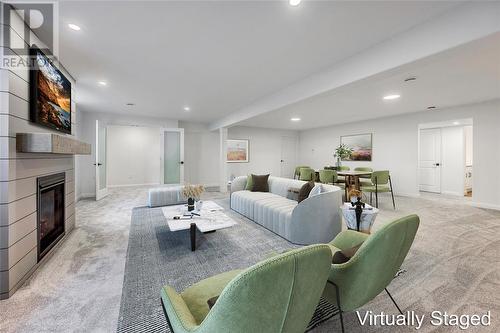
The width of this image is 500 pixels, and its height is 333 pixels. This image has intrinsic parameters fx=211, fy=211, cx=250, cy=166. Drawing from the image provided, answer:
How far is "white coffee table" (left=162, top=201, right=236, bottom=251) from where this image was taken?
2.69 meters

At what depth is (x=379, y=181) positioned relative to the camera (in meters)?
4.99

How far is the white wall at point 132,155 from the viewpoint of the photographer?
794 centimetres

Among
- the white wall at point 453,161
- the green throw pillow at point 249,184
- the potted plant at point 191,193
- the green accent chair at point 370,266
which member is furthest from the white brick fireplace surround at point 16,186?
the white wall at point 453,161

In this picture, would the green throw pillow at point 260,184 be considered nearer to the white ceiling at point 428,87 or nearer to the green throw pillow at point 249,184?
the green throw pillow at point 249,184

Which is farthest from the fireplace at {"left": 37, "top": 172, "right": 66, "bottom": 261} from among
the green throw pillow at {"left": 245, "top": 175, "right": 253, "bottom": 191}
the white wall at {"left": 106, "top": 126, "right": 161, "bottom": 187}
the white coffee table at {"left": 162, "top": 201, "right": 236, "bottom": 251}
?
the white wall at {"left": 106, "top": 126, "right": 161, "bottom": 187}

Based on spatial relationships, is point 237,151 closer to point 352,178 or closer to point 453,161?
point 352,178

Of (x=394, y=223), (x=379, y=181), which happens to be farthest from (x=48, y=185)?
(x=379, y=181)

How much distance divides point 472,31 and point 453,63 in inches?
57.5

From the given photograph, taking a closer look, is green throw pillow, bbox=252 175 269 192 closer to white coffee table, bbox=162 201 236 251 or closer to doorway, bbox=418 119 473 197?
white coffee table, bbox=162 201 236 251

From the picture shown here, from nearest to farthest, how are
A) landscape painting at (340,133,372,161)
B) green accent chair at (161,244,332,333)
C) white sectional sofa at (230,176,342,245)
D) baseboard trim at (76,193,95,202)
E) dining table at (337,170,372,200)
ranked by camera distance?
1. green accent chair at (161,244,332,333)
2. white sectional sofa at (230,176,342,245)
3. dining table at (337,170,372,200)
4. baseboard trim at (76,193,95,202)
5. landscape painting at (340,133,372,161)

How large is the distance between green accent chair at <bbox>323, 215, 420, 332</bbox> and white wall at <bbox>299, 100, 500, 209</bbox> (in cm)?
555

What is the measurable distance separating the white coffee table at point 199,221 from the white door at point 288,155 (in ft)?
22.3

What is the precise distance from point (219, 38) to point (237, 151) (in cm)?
650

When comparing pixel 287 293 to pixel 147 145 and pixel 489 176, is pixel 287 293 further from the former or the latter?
pixel 147 145
